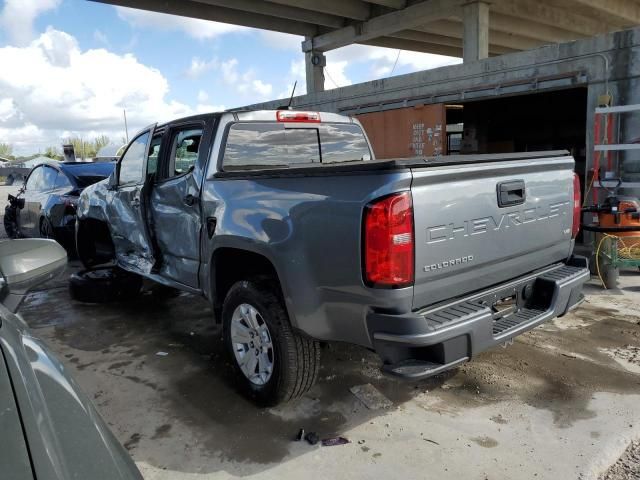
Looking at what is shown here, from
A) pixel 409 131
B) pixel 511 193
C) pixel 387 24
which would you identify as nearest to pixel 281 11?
pixel 387 24

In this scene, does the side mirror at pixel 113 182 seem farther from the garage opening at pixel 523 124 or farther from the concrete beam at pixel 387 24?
the concrete beam at pixel 387 24

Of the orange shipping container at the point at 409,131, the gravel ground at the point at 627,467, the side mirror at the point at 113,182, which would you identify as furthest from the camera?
the orange shipping container at the point at 409,131

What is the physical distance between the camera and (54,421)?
1.24 metres

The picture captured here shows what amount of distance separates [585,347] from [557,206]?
1516 mm

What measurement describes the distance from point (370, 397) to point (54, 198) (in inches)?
261

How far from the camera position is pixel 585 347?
4207 mm

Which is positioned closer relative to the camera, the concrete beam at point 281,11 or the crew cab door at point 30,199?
the crew cab door at point 30,199

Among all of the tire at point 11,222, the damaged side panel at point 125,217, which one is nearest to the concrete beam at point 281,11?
the tire at point 11,222

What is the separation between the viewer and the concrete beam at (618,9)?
1688 cm

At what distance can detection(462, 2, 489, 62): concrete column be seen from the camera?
15383 mm

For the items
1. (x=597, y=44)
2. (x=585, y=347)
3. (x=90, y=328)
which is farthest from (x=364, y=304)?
(x=597, y=44)

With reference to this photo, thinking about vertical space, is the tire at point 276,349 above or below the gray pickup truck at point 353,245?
below

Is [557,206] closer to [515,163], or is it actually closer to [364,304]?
[515,163]

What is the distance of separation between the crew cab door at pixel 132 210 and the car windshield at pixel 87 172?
297cm
